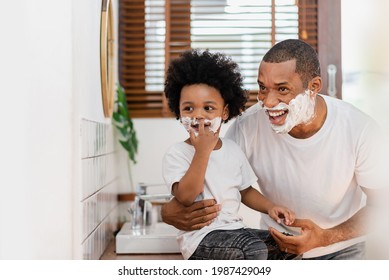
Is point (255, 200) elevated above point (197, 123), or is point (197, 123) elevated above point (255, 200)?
point (197, 123)

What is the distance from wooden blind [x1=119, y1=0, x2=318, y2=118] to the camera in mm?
1157

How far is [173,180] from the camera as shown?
99cm

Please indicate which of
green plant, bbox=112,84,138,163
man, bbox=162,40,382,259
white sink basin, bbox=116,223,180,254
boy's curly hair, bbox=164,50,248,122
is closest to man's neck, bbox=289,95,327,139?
man, bbox=162,40,382,259

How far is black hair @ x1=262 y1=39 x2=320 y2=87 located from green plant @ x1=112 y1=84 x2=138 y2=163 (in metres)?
0.68

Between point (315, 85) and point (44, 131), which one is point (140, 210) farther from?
point (315, 85)

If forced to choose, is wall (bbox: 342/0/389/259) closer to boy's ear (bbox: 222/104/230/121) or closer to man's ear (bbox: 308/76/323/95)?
man's ear (bbox: 308/76/323/95)

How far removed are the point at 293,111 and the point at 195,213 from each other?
26cm

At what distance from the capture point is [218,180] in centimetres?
100

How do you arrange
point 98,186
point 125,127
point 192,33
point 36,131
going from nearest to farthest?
1. point 36,131
2. point 98,186
3. point 192,33
4. point 125,127

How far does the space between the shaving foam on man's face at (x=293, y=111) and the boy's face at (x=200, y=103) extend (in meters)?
0.08

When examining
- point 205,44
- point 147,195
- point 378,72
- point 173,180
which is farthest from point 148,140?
point 378,72

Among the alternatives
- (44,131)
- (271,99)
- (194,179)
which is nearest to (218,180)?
(194,179)

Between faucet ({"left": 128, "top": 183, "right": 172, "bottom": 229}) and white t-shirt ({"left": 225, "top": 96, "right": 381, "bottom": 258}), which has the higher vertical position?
white t-shirt ({"left": 225, "top": 96, "right": 381, "bottom": 258})

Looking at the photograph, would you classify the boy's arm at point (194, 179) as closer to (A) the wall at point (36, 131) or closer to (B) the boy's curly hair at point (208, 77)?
(B) the boy's curly hair at point (208, 77)
